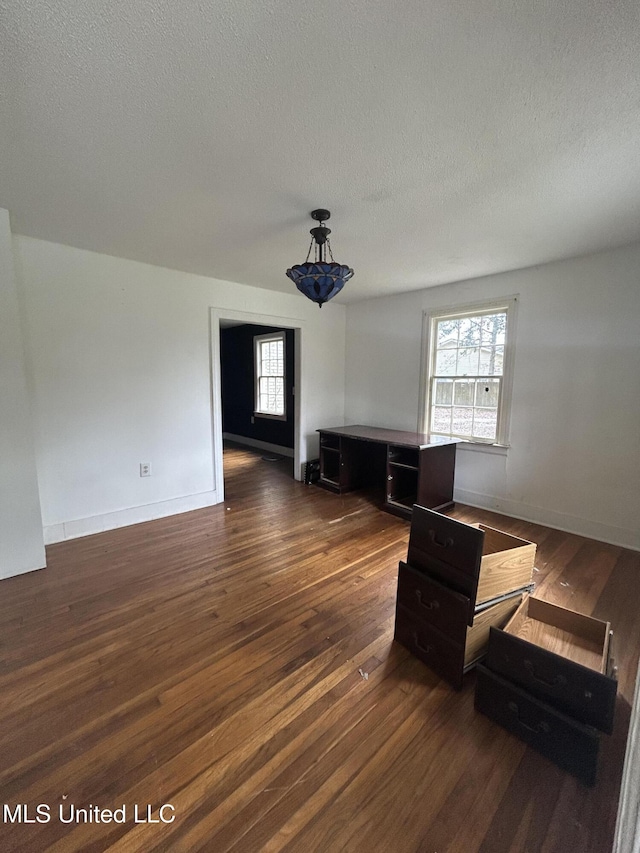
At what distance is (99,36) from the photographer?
3.60 ft

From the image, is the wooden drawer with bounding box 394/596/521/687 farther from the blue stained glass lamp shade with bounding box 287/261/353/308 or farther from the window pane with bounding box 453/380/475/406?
the window pane with bounding box 453/380/475/406

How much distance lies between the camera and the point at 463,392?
12.7 feet

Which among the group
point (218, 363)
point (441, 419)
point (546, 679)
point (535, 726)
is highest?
point (218, 363)

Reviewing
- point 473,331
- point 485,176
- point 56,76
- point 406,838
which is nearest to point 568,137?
point 485,176

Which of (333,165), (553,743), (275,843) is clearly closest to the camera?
(275,843)

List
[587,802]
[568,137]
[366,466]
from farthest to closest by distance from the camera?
[366,466]
[568,137]
[587,802]

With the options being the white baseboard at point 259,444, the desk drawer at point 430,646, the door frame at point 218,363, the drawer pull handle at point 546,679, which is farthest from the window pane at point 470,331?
the white baseboard at point 259,444

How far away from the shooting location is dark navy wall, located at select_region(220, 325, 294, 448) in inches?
240

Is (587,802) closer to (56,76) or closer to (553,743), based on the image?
(553,743)

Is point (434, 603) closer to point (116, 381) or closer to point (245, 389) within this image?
point (116, 381)

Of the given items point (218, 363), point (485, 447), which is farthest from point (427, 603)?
point (218, 363)

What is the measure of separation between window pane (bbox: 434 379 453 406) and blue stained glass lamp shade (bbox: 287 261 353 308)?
231cm

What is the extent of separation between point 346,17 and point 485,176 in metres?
1.12

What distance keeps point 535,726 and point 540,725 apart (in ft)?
0.07
